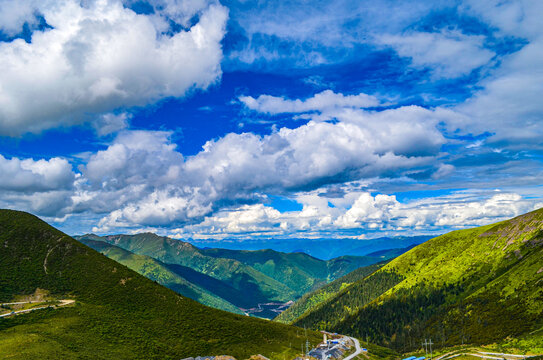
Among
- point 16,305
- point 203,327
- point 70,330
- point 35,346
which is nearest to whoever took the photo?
point 35,346

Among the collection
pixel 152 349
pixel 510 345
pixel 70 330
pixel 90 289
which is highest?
pixel 90 289

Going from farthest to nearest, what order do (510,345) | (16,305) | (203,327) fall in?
(203,327) → (16,305) → (510,345)

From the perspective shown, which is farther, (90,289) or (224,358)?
(90,289)

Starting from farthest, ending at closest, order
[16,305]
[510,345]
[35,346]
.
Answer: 1. [16,305]
2. [510,345]
3. [35,346]

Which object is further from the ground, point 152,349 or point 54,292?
point 54,292

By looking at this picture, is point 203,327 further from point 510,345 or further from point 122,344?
point 510,345

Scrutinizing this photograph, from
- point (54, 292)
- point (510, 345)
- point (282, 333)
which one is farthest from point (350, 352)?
point (54, 292)

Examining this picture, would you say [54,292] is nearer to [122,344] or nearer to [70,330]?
[70,330]

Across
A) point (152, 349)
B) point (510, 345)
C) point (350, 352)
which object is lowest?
point (350, 352)

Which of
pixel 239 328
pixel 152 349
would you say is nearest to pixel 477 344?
pixel 239 328
